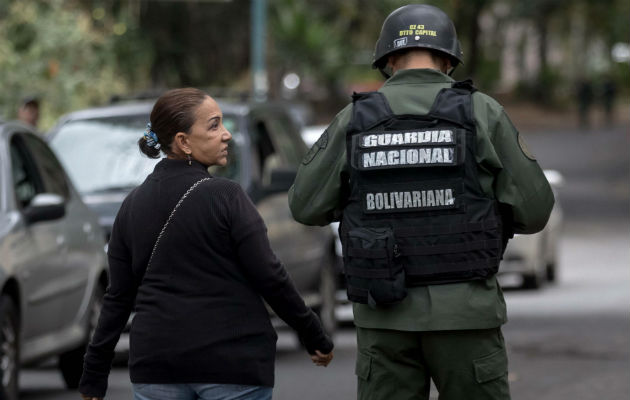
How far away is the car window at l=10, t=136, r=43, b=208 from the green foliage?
14.2 metres

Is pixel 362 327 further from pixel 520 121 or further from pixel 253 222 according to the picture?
pixel 520 121

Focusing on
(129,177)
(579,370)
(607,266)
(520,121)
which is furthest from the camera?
(520,121)

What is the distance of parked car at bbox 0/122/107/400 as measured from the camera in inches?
323

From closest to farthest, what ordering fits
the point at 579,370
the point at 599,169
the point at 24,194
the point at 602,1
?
the point at 24,194
the point at 579,370
the point at 599,169
the point at 602,1

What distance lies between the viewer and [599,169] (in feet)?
154

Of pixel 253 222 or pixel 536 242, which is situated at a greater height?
pixel 253 222

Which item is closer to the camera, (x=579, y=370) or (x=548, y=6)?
(x=579, y=370)

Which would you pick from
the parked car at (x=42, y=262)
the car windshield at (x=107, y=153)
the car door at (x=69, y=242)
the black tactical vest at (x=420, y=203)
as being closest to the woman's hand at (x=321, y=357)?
the black tactical vest at (x=420, y=203)

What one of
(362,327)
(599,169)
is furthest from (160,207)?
(599,169)

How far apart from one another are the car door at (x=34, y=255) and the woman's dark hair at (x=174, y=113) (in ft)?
12.6

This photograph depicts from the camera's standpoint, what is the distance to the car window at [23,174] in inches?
356

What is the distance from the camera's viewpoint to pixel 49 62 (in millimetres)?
25031

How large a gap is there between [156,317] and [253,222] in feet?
1.24

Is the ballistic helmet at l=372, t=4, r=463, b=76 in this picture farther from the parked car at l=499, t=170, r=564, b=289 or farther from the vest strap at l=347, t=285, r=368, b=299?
the parked car at l=499, t=170, r=564, b=289
